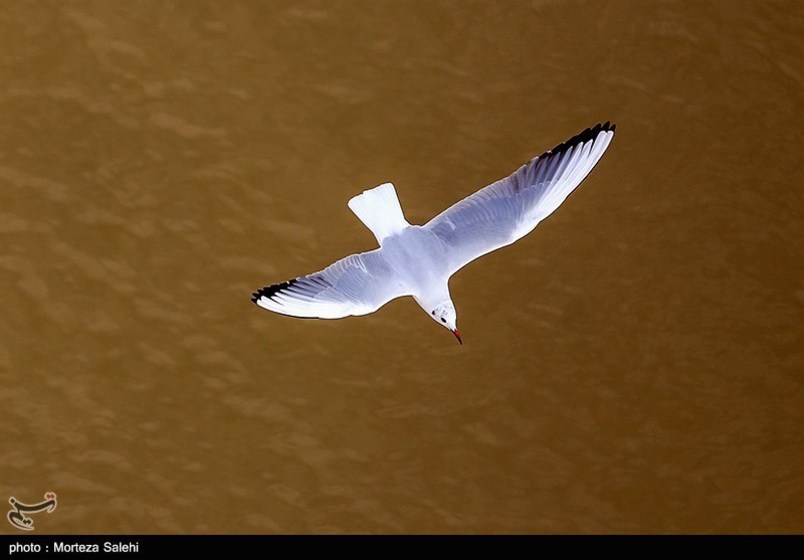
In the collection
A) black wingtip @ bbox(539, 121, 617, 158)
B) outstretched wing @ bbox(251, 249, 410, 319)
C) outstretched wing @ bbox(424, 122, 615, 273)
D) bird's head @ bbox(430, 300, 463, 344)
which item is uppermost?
black wingtip @ bbox(539, 121, 617, 158)

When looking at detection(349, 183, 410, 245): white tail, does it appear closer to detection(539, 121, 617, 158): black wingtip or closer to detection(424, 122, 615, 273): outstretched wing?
detection(424, 122, 615, 273): outstretched wing

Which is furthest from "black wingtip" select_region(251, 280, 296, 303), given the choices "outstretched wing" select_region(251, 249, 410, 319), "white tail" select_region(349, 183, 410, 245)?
"white tail" select_region(349, 183, 410, 245)

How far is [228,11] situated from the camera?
2645 mm

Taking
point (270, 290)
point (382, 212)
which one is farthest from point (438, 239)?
point (270, 290)

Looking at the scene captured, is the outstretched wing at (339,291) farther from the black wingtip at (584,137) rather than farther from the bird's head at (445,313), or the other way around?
the black wingtip at (584,137)

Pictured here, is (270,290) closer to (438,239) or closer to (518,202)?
(438,239)

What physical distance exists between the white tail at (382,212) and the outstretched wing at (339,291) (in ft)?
0.14

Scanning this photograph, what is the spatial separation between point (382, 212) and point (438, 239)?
0.10 metres

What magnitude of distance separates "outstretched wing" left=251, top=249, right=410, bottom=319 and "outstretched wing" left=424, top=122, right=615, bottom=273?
0.10 meters

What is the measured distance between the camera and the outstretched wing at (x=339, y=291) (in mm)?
1863

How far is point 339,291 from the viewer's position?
6.18 ft

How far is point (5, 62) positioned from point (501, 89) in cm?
106

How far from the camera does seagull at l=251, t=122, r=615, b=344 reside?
6.16ft

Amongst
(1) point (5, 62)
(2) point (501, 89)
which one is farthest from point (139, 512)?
(2) point (501, 89)
